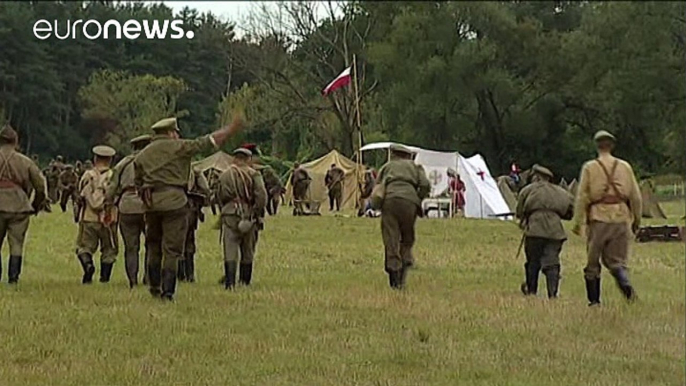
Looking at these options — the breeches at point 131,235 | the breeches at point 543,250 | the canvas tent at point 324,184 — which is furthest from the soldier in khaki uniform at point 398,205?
the canvas tent at point 324,184

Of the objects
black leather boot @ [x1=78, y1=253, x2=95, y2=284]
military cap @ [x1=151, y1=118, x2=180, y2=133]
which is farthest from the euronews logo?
military cap @ [x1=151, y1=118, x2=180, y2=133]

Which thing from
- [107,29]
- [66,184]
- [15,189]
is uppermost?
[107,29]

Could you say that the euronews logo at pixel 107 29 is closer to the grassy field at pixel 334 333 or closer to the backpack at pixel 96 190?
the backpack at pixel 96 190

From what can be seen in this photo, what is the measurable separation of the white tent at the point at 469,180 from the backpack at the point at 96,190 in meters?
20.1

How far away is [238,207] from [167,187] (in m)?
2.16

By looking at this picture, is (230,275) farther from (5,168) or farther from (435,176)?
(435,176)

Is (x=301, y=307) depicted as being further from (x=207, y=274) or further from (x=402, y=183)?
(x=207, y=274)

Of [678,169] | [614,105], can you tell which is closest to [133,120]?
[614,105]

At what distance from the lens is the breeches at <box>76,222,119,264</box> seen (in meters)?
12.9

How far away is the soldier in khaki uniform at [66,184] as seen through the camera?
28.5 m

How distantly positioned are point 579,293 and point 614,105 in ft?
99.1

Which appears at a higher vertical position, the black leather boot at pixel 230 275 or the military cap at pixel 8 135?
the military cap at pixel 8 135

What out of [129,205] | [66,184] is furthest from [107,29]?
[66,184]

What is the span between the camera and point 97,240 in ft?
→ 42.7
